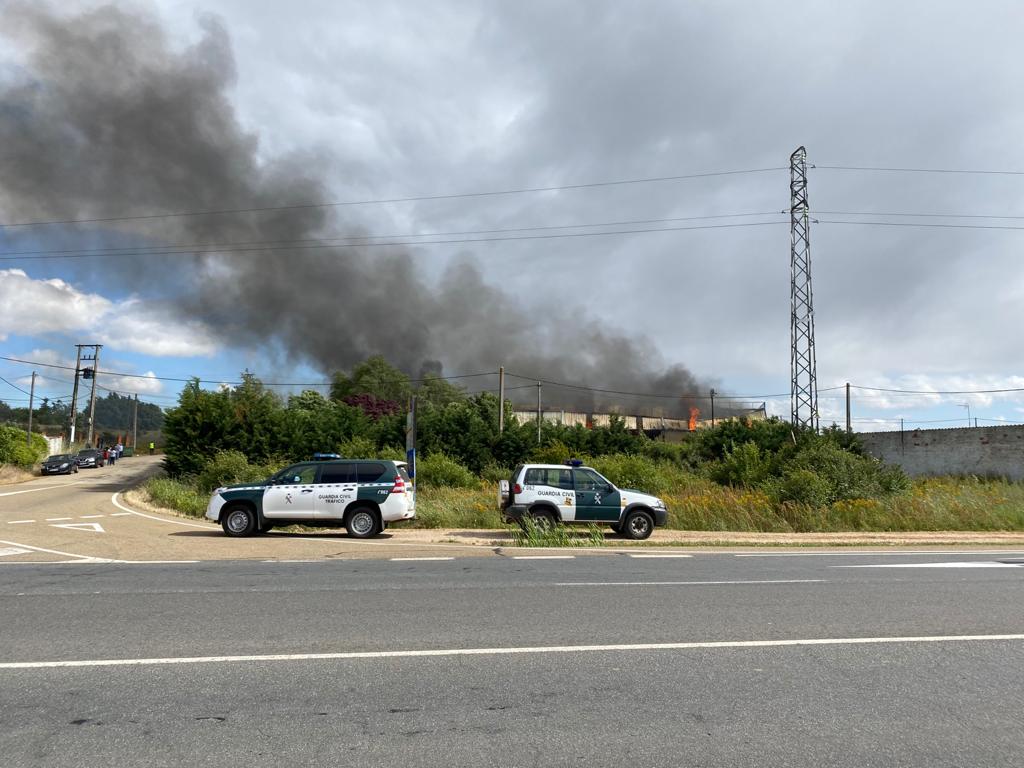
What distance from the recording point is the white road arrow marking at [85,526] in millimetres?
17328

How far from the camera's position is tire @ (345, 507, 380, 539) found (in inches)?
624

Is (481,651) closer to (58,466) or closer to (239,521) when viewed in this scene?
(239,521)

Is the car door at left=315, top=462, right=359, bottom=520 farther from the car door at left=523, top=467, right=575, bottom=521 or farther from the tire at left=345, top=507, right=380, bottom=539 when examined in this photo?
the car door at left=523, top=467, right=575, bottom=521

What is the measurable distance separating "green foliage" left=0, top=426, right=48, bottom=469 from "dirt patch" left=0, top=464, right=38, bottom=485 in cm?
98

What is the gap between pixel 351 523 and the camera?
15.9 meters

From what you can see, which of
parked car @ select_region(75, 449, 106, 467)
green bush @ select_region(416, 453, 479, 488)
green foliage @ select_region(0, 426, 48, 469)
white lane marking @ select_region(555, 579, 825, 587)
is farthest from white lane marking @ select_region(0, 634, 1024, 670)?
parked car @ select_region(75, 449, 106, 467)

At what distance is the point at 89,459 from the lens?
54031mm

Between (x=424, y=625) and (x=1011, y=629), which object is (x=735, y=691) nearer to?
(x=424, y=625)

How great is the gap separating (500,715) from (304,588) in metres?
5.06

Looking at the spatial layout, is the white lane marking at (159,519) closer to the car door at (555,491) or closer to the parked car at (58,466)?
the car door at (555,491)

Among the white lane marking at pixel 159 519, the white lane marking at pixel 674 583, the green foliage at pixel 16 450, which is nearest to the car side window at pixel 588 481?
the white lane marking at pixel 674 583

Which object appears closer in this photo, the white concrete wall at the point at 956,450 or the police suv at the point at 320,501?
the police suv at the point at 320,501

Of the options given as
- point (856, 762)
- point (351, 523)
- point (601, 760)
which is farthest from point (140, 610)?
point (351, 523)

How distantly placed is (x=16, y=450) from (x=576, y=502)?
41.5 metres
